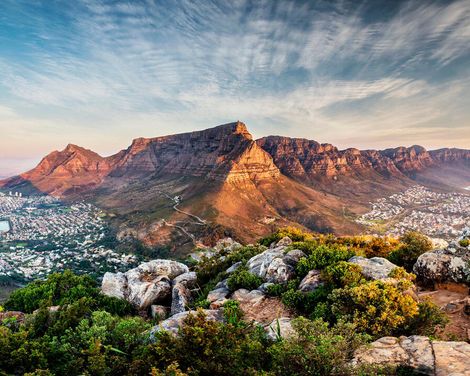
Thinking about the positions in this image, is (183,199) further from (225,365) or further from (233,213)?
(225,365)

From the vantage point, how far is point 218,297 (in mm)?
17484

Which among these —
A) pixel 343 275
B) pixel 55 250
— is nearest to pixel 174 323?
pixel 343 275

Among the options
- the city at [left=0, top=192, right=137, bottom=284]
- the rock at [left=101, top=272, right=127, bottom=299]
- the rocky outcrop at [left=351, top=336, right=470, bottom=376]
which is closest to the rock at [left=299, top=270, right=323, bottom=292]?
the rocky outcrop at [left=351, top=336, right=470, bottom=376]

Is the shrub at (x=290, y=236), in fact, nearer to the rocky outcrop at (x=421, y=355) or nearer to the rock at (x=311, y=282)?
the rock at (x=311, y=282)

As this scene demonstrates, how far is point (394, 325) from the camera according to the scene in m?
10.6

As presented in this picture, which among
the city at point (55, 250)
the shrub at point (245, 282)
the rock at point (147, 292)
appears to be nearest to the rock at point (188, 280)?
the rock at point (147, 292)

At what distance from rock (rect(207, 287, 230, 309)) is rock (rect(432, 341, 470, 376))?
10.8 metres

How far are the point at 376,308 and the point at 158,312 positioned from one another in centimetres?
1489

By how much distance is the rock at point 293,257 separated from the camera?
753 inches

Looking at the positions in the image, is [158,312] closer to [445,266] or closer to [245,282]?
[245,282]

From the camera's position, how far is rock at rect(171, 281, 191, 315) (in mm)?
18578

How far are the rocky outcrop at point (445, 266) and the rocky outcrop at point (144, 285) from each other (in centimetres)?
1734

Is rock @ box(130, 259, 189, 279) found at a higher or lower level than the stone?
lower

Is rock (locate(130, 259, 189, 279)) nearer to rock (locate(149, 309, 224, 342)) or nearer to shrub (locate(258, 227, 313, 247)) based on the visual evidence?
shrub (locate(258, 227, 313, 247))
